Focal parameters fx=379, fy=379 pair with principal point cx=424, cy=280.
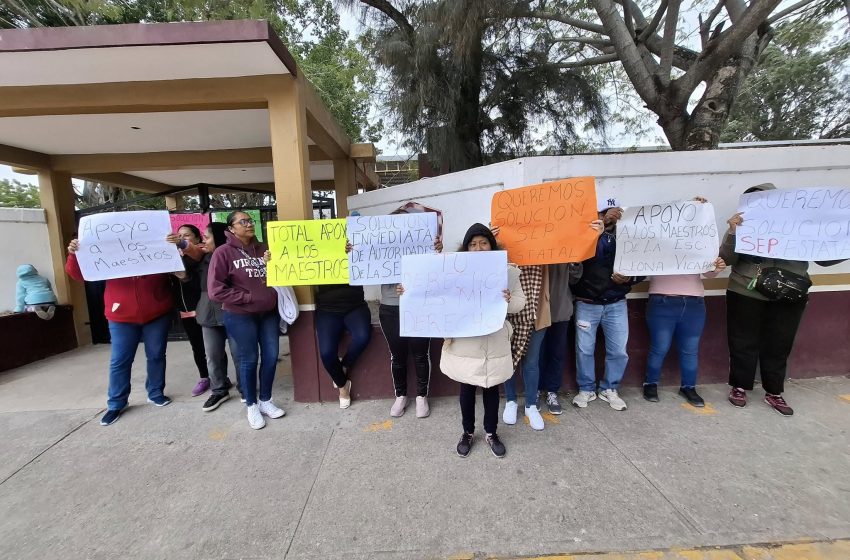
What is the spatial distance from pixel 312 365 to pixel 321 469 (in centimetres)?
109

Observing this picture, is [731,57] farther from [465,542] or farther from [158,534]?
[158,534]

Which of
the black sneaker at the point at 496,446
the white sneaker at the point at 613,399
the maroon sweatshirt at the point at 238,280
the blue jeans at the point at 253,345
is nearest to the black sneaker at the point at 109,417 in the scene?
the blue jeans at the point at 253,345

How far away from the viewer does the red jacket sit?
3229 millimetres

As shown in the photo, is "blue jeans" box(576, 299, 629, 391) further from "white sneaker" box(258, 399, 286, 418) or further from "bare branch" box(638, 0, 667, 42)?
"bare branch" box(638, 0, 667, 42)

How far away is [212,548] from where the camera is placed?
1.98 m

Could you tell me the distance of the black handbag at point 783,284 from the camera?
2.88 m

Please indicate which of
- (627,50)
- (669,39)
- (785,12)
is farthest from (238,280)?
(785,12)

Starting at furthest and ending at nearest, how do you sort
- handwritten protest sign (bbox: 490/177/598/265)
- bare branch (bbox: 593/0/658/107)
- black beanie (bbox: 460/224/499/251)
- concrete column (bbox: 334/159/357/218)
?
concrete column (bbox: 334/159/357/218) → bare branch (bbox: 593/0/658/107) → handwritten protest sign (bbox: 490/177/598/265) → black beanie (bbox: 460/224/499/251)

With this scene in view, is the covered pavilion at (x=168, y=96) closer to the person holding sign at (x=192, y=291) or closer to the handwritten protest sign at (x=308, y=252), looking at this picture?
the handwritten protest sign at (x=308, y=252)

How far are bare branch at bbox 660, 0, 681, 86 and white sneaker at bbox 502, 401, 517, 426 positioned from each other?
4.44 metres

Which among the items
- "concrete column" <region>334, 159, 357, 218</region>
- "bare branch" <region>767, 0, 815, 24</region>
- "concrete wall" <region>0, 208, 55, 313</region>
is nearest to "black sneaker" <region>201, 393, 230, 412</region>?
"concrete column" <region>334, 159, 357, 218</region>

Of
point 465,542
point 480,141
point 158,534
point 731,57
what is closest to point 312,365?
point 158,534

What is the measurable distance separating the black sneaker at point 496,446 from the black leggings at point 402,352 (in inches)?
30.1

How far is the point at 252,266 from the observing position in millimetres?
3117
